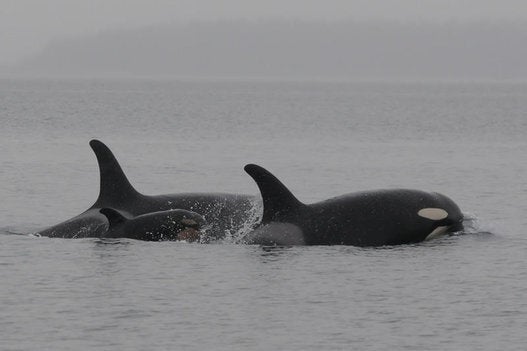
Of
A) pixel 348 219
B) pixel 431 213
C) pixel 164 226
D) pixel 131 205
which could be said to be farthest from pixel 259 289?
pixel 131 205

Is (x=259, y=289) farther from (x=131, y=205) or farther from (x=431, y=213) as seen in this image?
(x=131, y=205)

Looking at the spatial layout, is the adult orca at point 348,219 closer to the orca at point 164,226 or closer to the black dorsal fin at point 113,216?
the orca at point 164,226

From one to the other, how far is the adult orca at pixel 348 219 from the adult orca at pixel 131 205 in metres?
1.45

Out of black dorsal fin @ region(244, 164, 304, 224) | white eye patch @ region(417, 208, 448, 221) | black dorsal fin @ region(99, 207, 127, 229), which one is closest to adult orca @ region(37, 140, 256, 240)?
black dorsal fin @ region(99, 207, 127, 229)

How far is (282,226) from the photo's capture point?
23344 millimetres

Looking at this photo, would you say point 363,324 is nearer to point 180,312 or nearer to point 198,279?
point 180,312

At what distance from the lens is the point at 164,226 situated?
23938 millimetres

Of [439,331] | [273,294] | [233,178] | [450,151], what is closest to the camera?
[439,331]

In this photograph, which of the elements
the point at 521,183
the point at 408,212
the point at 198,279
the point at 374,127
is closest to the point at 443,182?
the point at 521,183

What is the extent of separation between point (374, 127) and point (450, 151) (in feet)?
105

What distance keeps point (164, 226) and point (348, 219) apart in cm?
345

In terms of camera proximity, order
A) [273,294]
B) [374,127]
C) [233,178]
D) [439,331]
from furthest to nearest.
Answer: [374,127], [233,178], [273,294], [439,331]

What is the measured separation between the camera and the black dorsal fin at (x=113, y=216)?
23.9 m

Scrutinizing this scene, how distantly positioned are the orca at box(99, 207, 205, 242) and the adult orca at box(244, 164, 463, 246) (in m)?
1.43
